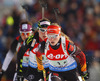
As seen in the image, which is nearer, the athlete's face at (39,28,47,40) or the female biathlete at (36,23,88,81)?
the female biathlete at (36,23,88,81)

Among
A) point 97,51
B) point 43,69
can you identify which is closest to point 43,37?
point 43,69

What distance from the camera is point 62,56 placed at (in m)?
5.00

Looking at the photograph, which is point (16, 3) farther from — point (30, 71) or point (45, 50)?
point (45, 50)

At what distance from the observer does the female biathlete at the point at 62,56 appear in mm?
4941

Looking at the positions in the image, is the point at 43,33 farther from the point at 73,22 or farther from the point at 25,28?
the point at 73,22

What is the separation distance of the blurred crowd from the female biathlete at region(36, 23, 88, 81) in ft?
9.14

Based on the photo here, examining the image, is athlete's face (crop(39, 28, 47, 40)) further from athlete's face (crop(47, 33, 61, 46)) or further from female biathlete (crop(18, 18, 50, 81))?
athlete's face (crop(47, 33, 61, 46))

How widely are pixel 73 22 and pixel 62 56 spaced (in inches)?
167

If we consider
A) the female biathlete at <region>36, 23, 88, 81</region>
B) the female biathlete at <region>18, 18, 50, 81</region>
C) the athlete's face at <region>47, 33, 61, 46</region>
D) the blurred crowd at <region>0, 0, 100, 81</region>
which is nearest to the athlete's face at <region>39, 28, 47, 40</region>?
the female biathlete at <region>18, 18, 50, 81</region>

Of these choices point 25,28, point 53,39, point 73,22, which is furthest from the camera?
point 73,22

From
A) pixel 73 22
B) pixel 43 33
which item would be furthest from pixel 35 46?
pixel 73 22

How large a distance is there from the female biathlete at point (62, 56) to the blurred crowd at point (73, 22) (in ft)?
9.14

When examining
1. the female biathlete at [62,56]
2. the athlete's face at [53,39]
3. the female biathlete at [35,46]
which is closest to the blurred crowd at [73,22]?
the female biathlete at [35,46]

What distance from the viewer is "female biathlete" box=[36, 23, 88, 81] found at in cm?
494
